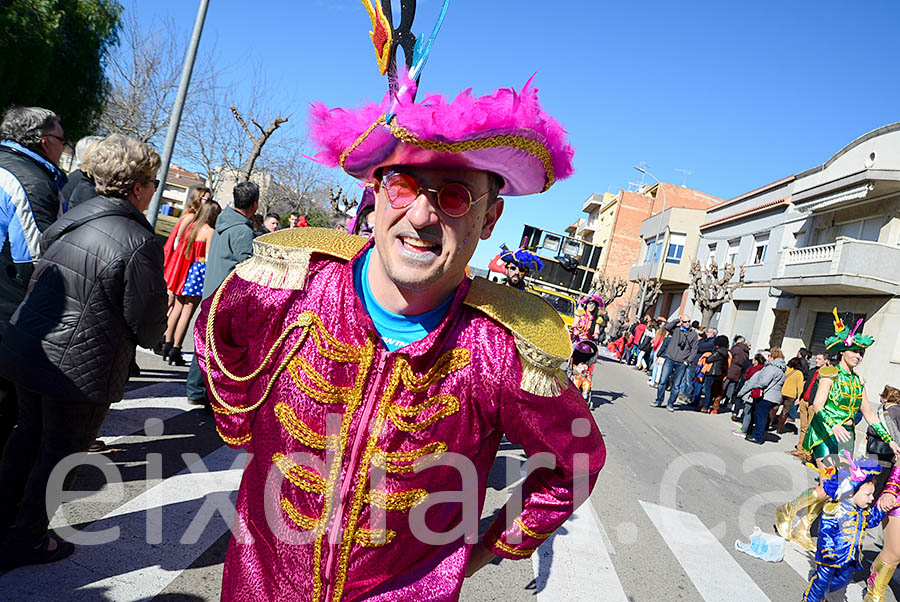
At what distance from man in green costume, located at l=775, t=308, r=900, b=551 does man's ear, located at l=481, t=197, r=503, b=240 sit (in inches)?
221

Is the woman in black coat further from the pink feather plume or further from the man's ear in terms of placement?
the pink feather plume

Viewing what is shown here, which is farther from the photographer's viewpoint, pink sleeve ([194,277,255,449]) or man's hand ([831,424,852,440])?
man's hand ([831,424,852,440])

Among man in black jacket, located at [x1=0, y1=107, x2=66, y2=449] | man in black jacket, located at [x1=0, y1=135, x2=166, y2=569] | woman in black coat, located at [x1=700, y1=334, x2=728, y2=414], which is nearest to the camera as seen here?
man in black jacket, located at [x1=0, y1=135, x2=166, y2=569]

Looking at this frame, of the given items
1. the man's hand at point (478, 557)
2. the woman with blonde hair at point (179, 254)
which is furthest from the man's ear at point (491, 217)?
the woman with blonde hair at point (179, 254)

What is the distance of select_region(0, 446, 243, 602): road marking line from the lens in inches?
108

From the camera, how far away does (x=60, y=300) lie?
2.66 meters

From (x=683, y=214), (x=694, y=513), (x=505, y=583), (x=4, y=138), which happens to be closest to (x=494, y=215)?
(x=505, y=583)

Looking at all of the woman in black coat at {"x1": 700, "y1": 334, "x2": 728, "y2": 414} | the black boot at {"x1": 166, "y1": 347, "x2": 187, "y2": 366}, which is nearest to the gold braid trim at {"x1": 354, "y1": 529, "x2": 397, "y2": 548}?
the black boot at {"x1": 166, "y1": 347, "x2": 187, "y2": 366}

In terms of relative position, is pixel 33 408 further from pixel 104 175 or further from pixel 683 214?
pixel 683 214

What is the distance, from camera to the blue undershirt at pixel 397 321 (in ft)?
5.30

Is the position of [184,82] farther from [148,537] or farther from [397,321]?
[397,321]

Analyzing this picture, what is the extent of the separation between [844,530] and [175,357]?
6.82 m

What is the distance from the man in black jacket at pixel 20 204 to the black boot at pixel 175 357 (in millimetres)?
3800

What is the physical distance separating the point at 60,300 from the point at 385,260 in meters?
1.96
